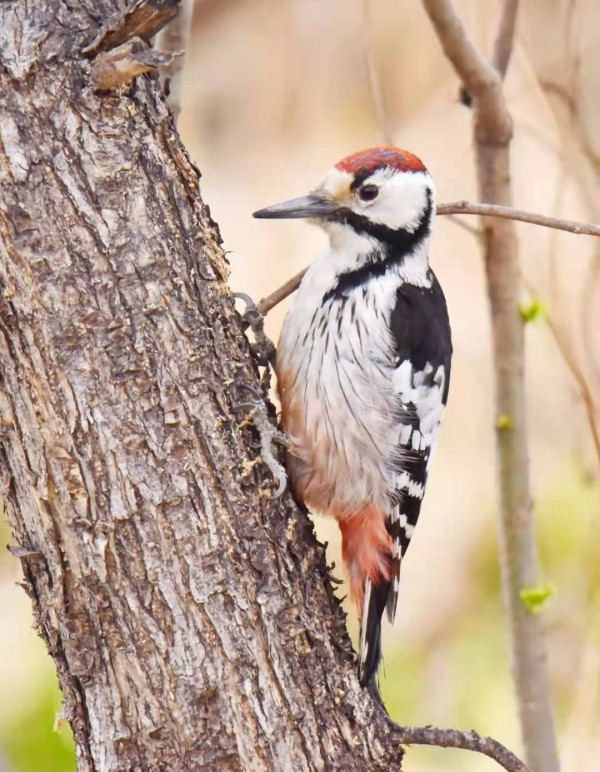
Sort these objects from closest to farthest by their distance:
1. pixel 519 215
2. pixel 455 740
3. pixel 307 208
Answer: pixel 455 740 < pixel 519 215 < pixel 307 208

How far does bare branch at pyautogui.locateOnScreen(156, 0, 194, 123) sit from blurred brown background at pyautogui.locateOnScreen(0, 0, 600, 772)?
1.60 ft

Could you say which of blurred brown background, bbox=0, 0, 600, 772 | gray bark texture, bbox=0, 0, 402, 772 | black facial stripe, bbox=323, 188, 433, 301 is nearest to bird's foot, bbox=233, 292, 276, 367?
black facial stripe, bbox=323, 188, 433, 301

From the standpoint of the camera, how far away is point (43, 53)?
5.58ft

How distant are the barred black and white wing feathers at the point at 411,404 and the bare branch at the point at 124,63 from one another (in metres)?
0.93

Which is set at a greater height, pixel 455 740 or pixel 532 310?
pixel 532 310

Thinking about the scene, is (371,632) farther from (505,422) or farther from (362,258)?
(362,258)

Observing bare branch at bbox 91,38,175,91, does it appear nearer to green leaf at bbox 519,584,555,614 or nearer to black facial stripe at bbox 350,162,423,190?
black facial stripe at bbox 350,162,423,190

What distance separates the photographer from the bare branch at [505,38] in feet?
8.32

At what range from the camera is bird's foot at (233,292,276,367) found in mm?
2371

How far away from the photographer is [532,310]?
8.36 feet

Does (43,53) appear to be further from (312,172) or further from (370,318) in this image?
(312,172)

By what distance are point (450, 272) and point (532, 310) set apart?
3.77 meters

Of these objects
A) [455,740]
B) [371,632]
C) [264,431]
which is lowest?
[455,740]

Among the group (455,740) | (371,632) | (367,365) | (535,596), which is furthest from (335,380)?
(455,740)
